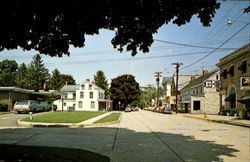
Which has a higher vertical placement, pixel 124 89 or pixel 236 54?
pixel 236 54

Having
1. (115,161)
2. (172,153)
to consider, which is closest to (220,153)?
(172,153)

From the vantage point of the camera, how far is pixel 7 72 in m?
87.9

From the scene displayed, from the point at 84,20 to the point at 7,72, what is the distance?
9414cm

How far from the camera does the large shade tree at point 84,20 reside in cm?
458

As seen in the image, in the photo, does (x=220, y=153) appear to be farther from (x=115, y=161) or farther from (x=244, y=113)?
(x=244, y=113)

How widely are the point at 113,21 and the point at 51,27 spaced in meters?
1.81

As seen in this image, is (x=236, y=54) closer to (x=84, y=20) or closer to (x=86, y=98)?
(x=84, y=20)

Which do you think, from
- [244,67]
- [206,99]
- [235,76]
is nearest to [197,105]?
[206,99]

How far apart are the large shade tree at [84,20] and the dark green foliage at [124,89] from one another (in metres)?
62.8

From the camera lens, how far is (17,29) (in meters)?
5.61

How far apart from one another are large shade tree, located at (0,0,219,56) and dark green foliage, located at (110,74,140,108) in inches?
2471

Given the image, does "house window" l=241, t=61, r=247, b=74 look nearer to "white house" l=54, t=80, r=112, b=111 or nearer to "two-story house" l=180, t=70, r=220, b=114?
"two-story house" l=180, t=70, r=220, b=114

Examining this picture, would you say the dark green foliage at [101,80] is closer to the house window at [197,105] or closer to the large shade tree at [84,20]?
the house window at [197,105]

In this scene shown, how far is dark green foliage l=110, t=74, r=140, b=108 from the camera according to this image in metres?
69.2
